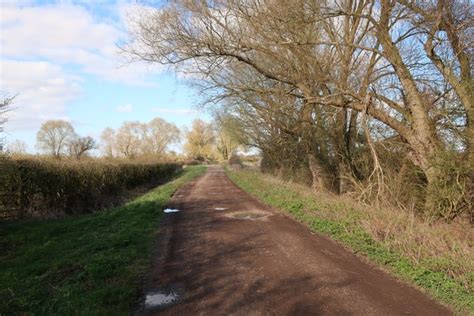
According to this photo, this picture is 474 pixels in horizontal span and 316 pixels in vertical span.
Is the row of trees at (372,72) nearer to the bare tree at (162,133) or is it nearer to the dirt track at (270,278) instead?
the dirt track at (270,278)

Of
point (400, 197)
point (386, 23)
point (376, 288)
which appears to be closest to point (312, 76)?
point (386, 23)

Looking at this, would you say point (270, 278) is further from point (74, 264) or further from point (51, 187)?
point (51, 187)

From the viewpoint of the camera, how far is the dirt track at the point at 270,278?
484 centimetres

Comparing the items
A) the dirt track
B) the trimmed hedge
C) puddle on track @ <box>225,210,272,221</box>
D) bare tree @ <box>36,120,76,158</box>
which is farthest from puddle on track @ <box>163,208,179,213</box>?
bare tree @ <box>36,120,76,158</box>

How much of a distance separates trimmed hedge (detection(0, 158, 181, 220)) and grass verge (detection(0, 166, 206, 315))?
45.9 inches

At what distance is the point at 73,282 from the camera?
5.87 metres

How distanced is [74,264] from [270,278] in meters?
3.60

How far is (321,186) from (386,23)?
9.76 meters

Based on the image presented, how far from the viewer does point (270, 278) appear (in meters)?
5.91

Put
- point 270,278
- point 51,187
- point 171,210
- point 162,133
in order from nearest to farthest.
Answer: point 270,278
point 51,187
point 171,210
point 162,133

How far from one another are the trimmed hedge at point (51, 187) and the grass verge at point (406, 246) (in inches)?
344

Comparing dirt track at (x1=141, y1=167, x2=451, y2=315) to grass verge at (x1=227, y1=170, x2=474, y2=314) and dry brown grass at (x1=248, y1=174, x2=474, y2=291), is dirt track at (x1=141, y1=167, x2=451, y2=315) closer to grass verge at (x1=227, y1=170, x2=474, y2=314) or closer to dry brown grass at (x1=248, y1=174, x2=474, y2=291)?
grass verge at (x1=227, y1=170, x2=474, y2=314)

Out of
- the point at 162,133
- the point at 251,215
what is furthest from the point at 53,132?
the point at 251,215

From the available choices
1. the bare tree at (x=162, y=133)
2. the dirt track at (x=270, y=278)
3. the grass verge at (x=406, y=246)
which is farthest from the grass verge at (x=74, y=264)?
the bare tree at (x=162, y=133)
